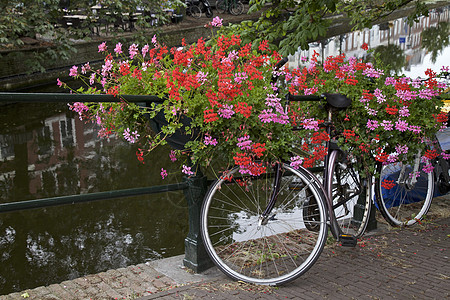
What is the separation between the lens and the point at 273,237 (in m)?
3.88

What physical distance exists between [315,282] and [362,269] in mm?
385

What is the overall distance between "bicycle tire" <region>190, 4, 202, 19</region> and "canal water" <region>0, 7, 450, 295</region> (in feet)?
52.9

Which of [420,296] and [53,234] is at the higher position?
[420,296]

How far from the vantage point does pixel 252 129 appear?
3.09 meters

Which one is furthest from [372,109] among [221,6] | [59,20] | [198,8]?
[221,6]

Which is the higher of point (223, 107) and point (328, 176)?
point (223, 107)

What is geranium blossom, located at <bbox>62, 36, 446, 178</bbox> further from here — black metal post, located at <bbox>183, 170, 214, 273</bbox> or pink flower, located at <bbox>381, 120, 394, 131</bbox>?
black metal post, located at <bbox>183, 170, 214, 273</bbox>

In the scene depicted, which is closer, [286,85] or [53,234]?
[286,85]

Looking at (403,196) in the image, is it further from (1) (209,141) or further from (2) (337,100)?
(1) (209,141)

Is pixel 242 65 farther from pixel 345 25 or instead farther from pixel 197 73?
pixel 345 25

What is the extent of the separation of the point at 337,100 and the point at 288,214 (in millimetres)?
814

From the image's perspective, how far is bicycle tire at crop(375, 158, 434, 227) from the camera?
13.3 feet

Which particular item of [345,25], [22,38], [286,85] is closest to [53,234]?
[286,85]

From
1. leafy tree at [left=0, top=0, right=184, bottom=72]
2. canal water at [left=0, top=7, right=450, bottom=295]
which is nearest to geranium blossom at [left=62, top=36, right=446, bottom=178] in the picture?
canal water at [left=0, top=7, right=450, bottom=295]
